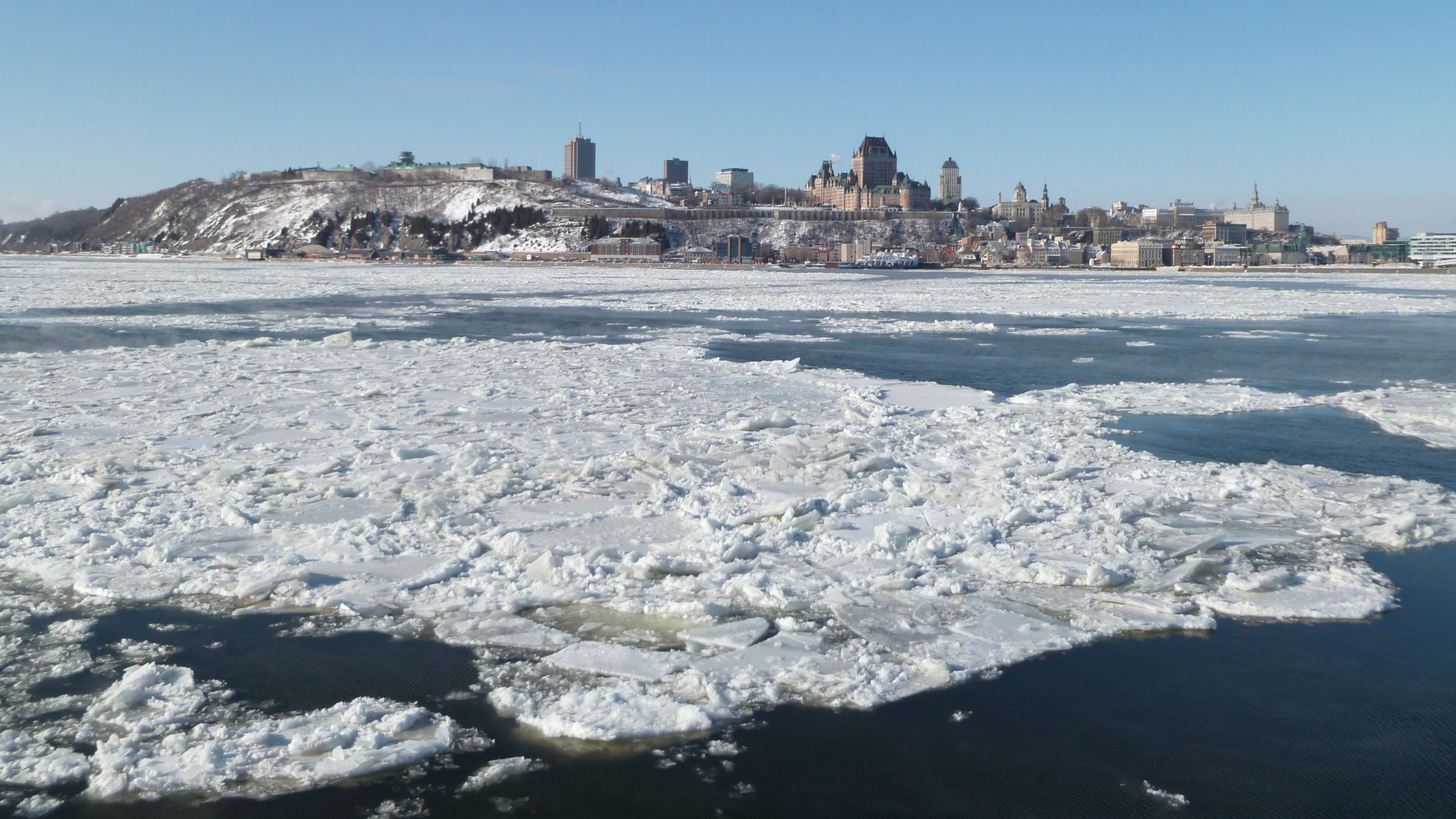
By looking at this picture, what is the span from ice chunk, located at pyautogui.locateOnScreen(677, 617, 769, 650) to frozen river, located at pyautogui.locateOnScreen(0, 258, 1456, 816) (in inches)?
1.3

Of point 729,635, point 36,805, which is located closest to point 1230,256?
point 729,635

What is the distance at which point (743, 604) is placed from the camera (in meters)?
6.21

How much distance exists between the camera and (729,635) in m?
5.73

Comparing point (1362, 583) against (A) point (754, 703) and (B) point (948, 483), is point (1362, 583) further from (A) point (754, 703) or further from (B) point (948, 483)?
(A) point (754, 703)

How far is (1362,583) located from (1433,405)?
8.74 meters

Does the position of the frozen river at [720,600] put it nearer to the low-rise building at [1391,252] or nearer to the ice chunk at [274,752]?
the ice chunk at [274,752]

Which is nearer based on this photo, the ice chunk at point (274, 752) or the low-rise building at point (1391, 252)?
the ice chunk at point (274, 752)

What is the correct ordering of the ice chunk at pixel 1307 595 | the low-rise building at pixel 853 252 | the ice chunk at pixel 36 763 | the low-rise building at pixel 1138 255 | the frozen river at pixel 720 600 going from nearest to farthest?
the ice chunk at pixel 36 763, the frozen river at pixel 720 600, the ice chunk at pixel 1307 595, the low-rise building at pixel 1138 255, the low-rise building at pixel 853 252

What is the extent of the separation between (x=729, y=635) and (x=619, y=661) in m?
0.68

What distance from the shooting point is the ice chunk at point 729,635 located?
5.63 m

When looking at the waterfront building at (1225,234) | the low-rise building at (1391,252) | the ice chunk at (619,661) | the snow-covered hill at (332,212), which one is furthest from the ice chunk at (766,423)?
the waterfront building at (1225,234)

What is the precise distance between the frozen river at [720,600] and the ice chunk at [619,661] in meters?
0.03

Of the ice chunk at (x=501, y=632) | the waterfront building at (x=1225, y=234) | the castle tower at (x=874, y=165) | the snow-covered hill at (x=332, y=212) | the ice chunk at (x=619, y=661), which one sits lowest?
the ice chunk at (x=619, y=661)

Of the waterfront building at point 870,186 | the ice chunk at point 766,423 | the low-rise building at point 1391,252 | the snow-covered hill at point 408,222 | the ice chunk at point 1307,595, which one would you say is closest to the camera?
the ice chunk at point 1307,595
